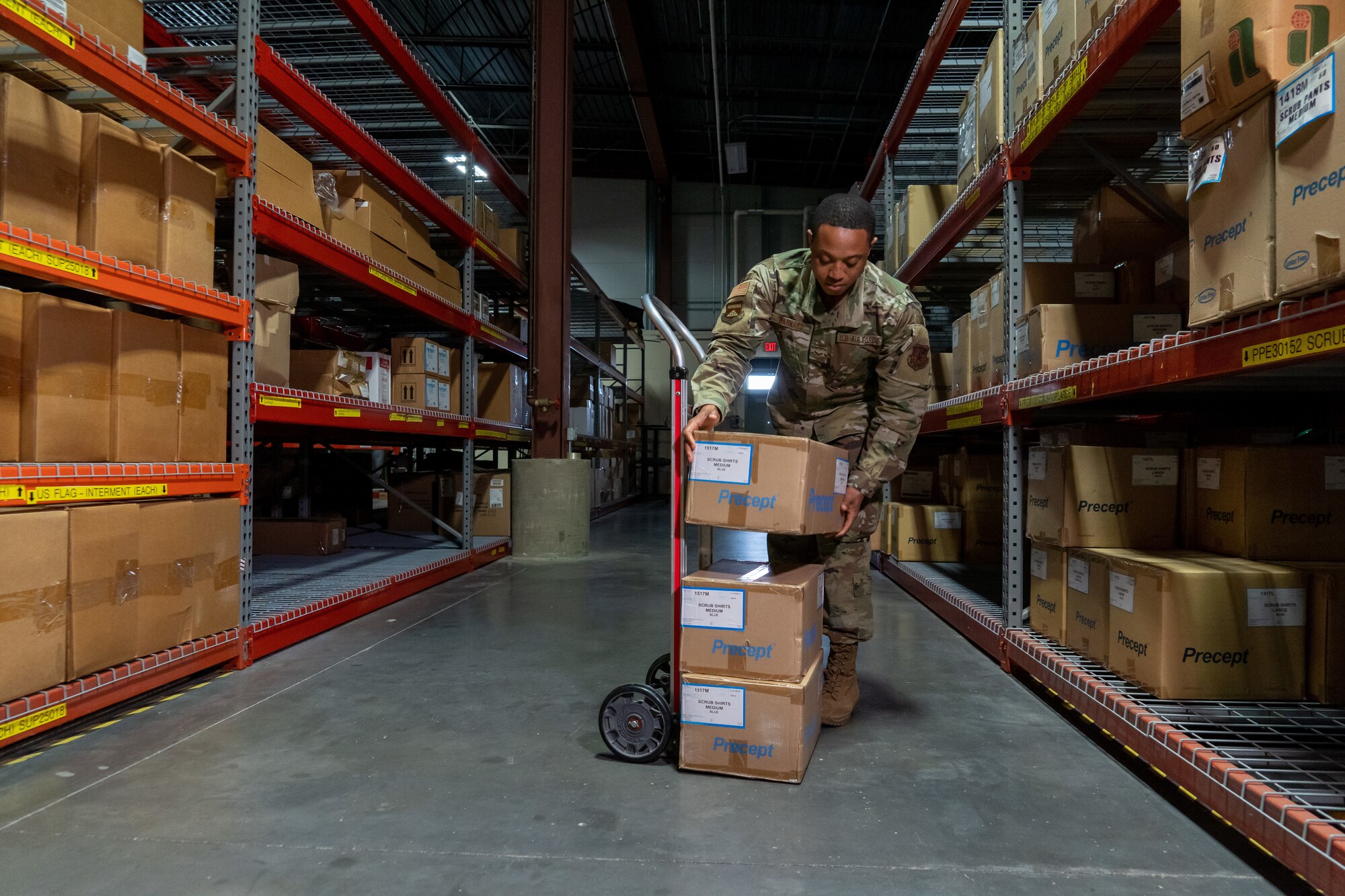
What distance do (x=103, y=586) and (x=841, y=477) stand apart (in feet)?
7.73

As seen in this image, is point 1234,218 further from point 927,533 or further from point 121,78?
point 927,533

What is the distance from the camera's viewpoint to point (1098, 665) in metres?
2.45

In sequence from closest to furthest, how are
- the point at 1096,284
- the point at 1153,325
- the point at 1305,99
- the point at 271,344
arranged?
the point at 1305,99 < the point at 1153,325 < the point at 1096,284 < the point at 271,344

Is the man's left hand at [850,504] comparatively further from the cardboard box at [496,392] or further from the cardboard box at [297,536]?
the cardboard box at [496,392]

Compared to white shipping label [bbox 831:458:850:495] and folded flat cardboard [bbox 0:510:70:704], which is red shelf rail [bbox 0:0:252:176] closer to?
folded flat cardboard [bbox 0:510:70:704]

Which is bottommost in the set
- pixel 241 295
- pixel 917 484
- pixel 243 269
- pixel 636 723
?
pixel 636 723

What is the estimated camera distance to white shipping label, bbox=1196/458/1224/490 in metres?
2.30

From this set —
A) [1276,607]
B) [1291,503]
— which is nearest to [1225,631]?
[1276,607]

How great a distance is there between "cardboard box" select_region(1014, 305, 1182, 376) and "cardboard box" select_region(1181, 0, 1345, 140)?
1.01 m

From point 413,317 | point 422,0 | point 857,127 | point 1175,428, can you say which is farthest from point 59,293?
point 857,127

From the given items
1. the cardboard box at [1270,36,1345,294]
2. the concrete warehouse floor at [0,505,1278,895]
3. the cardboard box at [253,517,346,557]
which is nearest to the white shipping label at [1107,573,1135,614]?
the concrete warehouse floor at [0,505,1278,895]

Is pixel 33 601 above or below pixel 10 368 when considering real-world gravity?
below

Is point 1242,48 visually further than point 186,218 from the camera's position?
No

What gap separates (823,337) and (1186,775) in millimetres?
1478
